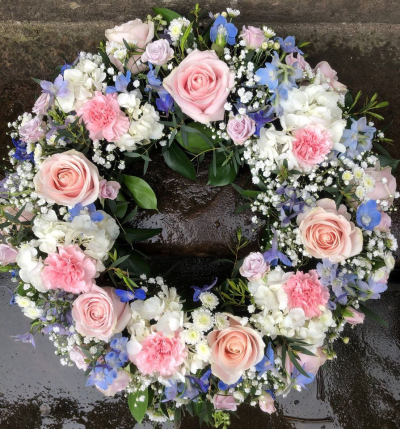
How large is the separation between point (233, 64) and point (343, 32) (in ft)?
2.46

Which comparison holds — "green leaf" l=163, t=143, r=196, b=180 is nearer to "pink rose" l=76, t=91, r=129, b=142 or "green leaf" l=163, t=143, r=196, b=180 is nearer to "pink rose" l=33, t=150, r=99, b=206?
"pink rose" l=76, t=91, r=129, b=142

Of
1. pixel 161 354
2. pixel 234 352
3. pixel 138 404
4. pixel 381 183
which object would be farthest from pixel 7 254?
pixel 381 183

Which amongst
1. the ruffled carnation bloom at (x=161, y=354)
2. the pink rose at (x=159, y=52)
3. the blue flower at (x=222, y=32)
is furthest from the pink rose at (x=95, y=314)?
the blue flower at (x=222, y=32)

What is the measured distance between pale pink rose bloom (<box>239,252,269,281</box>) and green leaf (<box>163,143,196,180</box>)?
427 millimetres

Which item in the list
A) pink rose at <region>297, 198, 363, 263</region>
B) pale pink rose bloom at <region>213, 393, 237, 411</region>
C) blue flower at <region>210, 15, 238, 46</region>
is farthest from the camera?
pale pink rose bloom at <region>213, 393, 237, 411</region>

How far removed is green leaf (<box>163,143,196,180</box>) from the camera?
1640 millimetres

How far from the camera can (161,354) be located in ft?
4.68

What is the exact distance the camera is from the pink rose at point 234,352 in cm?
143

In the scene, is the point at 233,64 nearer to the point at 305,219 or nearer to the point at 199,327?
the point at 305,219

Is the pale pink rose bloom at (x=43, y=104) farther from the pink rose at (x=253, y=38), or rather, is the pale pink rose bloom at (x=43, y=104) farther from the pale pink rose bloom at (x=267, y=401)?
the pale pink rose bloom at (x=267, y=401)

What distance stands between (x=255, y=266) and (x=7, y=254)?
0.93m

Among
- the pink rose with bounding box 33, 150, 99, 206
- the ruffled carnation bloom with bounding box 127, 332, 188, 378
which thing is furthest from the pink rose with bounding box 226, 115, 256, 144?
→ the ruffled carnation bloom with bounding box 127, 332, 188, 378

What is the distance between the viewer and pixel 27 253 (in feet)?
4.73

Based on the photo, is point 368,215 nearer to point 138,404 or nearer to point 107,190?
point 107,190
